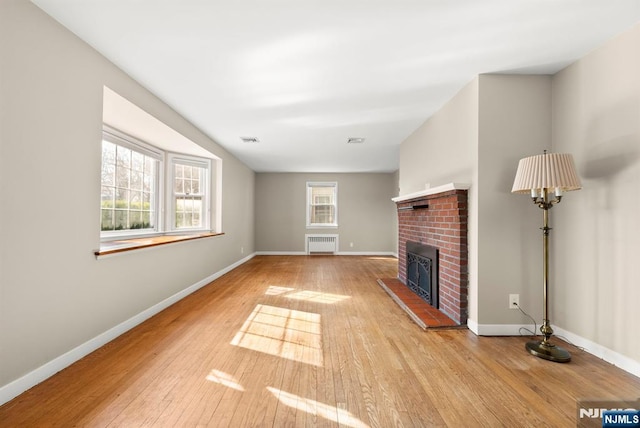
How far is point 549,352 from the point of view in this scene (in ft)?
7.48

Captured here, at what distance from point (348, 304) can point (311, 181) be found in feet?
17.6

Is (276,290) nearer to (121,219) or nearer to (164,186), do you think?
(121,219)

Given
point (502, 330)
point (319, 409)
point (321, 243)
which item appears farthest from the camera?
point (321, 243)

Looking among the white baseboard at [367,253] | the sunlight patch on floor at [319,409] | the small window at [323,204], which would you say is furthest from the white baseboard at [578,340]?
the small window at [323,204]

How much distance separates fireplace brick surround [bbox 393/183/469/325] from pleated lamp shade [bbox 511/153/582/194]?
663mm

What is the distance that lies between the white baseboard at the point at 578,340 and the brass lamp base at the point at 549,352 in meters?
0.23

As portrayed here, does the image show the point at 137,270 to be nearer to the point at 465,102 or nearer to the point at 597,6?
the point at 465,102

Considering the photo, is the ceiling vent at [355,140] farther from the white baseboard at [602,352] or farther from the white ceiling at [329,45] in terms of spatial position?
the white baseboard at [602,352]

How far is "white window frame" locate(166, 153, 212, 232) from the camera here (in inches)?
181

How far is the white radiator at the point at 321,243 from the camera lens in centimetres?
854

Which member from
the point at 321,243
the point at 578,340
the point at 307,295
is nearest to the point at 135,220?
the point at 307,295

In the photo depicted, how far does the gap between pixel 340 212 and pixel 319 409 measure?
710 cm

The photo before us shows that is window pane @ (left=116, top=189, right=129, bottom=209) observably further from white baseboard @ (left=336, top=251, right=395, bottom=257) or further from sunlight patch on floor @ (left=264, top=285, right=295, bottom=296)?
white baseboard @ (left=336, top=251, right=395, bottom=257)

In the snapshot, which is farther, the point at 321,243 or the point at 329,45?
the point at 321,243
